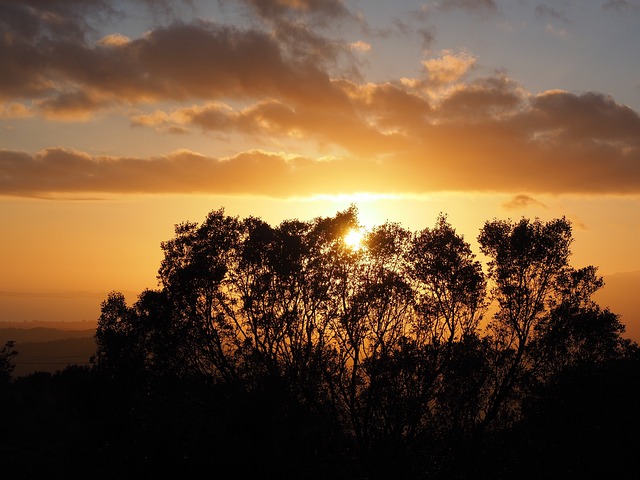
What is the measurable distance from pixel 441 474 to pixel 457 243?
20.1 meters

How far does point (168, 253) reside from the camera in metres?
52.6

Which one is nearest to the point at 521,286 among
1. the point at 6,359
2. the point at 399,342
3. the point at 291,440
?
the point at 399,342

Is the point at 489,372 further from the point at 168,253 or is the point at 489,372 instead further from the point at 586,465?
the point at 168,253

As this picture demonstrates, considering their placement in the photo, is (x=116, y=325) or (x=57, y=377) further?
(x=57, y=377)

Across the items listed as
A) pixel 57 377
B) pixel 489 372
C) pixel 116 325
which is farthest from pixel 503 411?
pixel 57 377

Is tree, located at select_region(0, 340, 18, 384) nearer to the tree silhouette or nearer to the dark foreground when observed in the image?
the dark foreground

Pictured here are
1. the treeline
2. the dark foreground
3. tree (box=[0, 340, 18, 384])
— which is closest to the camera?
the dark foreground

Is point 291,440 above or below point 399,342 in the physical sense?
below

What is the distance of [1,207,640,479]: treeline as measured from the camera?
4909cm

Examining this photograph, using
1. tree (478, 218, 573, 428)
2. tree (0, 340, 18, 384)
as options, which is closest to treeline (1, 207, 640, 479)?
tree (478, 218, 573, 428)

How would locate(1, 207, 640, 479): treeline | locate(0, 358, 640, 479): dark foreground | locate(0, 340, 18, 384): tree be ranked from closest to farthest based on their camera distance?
locate(0, 358, 640, 479): dark foreground
locate(1, 207, 640, 479): treeline
locate(0, 340, 18, 384): tree

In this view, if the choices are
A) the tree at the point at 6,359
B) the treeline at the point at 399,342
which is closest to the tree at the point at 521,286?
the treeline at the point at 399,342

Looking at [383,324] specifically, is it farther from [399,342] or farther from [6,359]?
[6,359]

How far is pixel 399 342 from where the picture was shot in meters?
50.4
